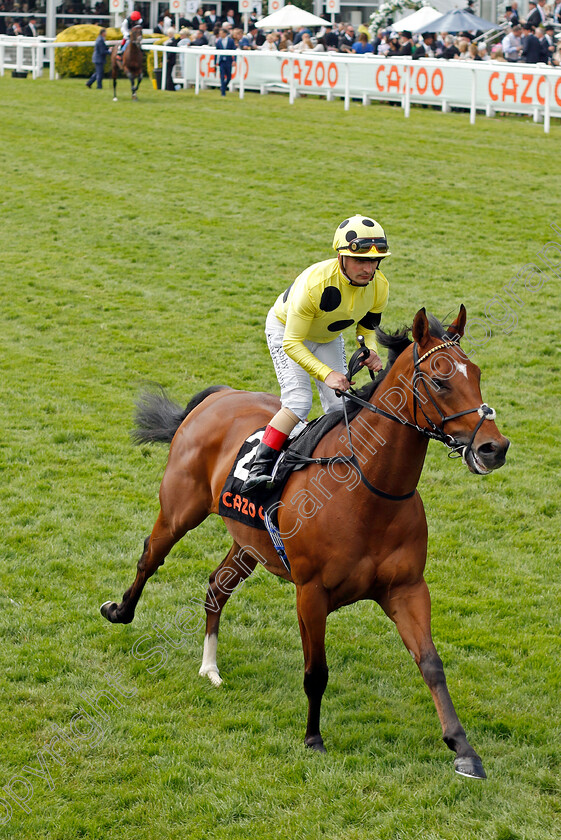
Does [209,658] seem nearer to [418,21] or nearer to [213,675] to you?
[213,675]

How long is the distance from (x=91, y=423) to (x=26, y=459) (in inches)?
36.7

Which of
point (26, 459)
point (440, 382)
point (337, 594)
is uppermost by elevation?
point (440, 382)

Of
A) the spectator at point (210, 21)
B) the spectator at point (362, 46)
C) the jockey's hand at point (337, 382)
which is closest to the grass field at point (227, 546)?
the jockey's hand at point (337, 382)

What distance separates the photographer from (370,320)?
5246 millimetres

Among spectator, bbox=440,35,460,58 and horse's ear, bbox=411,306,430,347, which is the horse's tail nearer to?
horse's ear, bbox=411,306,430,347

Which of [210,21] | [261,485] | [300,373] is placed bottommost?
[261,485]

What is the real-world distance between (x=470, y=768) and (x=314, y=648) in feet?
3.02

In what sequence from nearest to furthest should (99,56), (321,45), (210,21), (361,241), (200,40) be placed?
(361,241) → (99,56) → (321,45) → (200,40) → (210,21)

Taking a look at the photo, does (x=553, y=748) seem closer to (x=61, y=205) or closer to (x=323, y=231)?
(x=323, y=231)

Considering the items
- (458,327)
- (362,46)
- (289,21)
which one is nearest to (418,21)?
(362,46)

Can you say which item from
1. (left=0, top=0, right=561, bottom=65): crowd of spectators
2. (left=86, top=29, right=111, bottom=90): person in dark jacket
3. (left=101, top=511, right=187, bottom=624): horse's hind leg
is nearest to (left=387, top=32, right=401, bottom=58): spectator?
(left=0, top=0, right=561, bottom=65): crowd of spectators

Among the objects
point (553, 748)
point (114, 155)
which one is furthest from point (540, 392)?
point (114, 155)

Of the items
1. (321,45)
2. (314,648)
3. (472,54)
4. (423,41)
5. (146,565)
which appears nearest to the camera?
(314,648)

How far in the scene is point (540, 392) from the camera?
1016 cm
